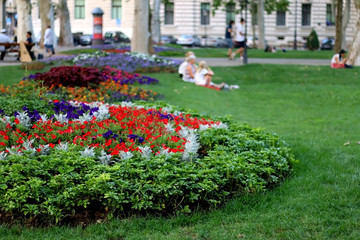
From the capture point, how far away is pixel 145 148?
671cm

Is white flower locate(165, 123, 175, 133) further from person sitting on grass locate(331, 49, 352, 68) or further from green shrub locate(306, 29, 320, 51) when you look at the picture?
green shrub locate(306, 29, 320, 51)

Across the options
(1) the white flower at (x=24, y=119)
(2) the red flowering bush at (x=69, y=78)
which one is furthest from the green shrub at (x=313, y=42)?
(1) the white flower at (x=24, y=119)

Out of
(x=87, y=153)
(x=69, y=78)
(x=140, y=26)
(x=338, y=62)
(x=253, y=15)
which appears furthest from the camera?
(x=253, y=15)

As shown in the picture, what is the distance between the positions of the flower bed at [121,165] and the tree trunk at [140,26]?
15119mm

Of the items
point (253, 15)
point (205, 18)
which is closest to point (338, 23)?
point (253, 15)

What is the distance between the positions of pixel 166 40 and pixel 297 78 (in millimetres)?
35415

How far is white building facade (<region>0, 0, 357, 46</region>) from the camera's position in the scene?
59.2 m

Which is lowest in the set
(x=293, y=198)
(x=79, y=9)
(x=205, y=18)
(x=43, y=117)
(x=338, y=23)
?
(x=293, y=198)

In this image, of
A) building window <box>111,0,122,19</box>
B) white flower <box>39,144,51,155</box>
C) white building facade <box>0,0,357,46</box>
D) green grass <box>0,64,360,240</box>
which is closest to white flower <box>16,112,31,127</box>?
white flower <box>39,144,51,155</box>

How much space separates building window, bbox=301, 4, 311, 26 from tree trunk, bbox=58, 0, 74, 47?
29.3m

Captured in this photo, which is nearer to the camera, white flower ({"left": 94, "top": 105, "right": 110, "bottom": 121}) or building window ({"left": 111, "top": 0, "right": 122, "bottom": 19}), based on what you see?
white flower ({"left": 94, "top": 105, "right": 110, "bottom": 121})

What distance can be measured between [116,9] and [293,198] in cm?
5554

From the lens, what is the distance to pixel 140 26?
23547 mm

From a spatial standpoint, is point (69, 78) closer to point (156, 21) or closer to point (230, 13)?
point (156, 21)
